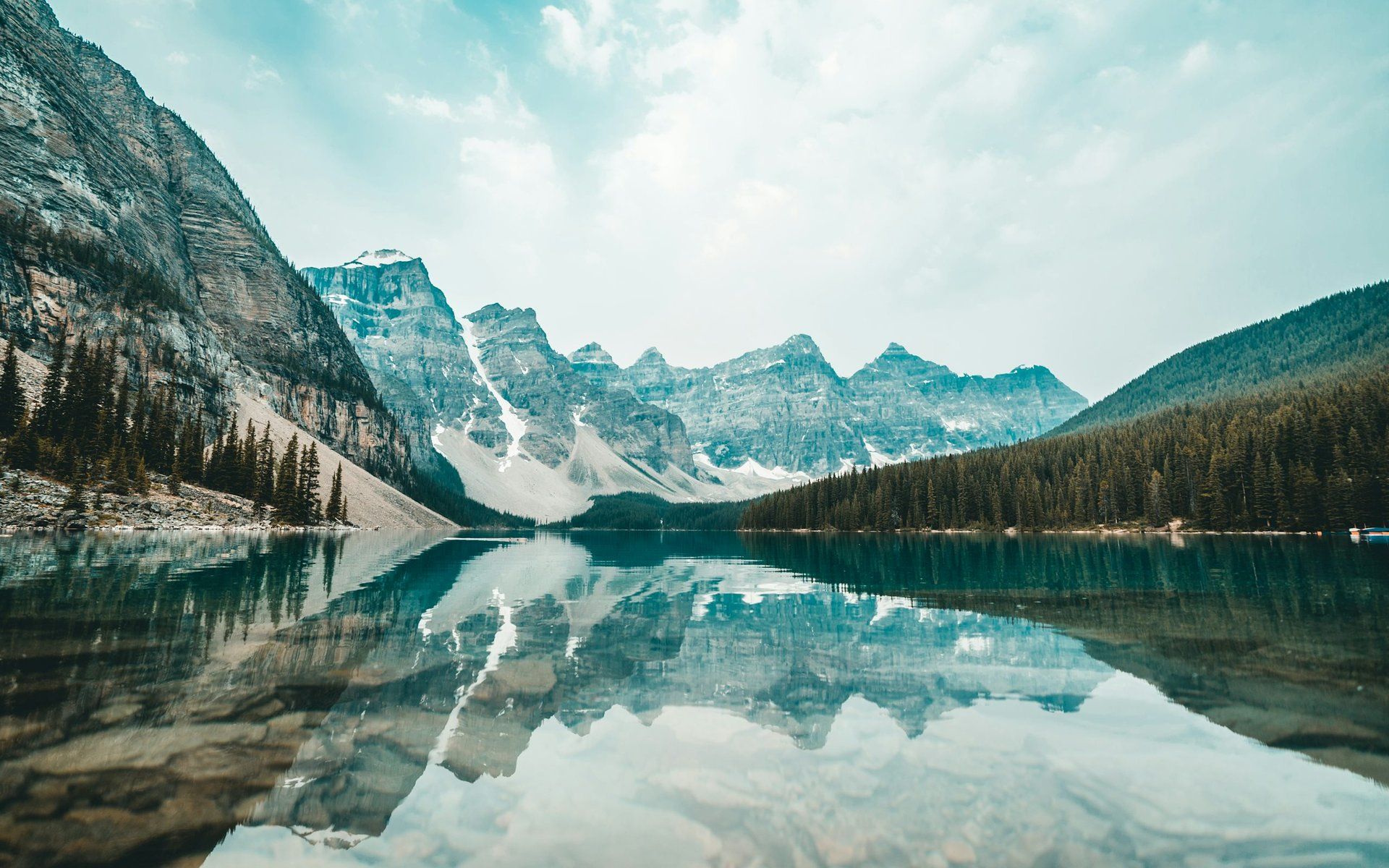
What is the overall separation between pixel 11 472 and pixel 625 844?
79.4 metres

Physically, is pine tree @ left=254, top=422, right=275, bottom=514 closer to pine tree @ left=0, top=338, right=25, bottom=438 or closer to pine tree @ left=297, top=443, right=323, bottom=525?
pine tree @ left=297, top=443, right=323, bottom=525

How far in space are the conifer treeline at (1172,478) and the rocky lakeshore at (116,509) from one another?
353 feet

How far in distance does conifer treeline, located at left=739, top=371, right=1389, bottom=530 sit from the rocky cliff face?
A: 13247 centimetres

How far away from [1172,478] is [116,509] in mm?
141364

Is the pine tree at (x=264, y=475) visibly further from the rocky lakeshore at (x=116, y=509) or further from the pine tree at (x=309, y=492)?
the rocky lakeshore at (x=116, y=509)

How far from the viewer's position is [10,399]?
210ft

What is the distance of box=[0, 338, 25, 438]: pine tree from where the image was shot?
63312 millimetres

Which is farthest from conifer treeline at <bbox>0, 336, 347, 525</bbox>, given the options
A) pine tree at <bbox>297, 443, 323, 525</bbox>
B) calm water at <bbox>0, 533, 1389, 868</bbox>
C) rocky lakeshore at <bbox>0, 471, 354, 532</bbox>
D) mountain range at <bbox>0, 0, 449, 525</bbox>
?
calm water at <bbox>0, 533, 1389, 868</bbox>

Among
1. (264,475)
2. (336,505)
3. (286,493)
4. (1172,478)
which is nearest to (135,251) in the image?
(264,475)

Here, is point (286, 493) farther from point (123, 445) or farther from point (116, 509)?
point (116, 509)

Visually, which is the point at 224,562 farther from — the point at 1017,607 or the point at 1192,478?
the point at 1192,478

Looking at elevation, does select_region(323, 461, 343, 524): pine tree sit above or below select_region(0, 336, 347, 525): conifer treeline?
below

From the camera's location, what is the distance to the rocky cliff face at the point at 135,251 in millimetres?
101500

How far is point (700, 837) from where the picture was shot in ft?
25.0
